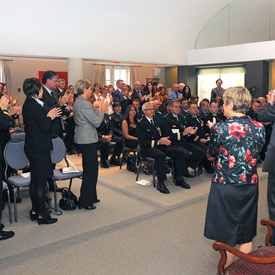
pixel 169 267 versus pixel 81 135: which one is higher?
pixel 81 135

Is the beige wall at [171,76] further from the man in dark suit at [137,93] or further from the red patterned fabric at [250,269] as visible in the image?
the red patterned fabric at [250,269]

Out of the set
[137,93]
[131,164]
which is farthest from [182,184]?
[137,93]

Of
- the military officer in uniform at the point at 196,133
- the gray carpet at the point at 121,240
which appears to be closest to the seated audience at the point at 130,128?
the military officer in uniform at the point at 196,133

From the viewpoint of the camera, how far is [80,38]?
10.2 metres

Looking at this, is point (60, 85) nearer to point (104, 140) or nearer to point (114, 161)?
point (104, 140)

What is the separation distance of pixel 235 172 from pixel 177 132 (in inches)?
132

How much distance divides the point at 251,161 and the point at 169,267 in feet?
4.01

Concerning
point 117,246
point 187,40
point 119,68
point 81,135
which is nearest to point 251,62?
point 187,40

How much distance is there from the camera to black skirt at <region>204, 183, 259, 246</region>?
2.44 meters

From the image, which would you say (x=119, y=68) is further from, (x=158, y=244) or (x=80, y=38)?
(x=158, y=244)

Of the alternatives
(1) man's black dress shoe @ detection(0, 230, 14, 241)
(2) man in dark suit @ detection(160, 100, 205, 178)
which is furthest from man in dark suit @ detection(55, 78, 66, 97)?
(1) man's black dress shoe @ detection(0, 230, 14, 241)

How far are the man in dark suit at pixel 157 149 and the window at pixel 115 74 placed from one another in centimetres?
1164

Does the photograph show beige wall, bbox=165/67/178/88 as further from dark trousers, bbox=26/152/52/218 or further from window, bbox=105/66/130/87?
dark trousers, bbox=26/152/52/218

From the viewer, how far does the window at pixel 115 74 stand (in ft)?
55.3
